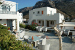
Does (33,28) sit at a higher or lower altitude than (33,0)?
lower

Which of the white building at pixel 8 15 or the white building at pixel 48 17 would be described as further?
the white building at pixel 48 17

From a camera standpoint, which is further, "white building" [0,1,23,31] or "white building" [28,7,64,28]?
"white building" [28,7,64,28]

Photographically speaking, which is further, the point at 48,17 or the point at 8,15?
the point at 48,17

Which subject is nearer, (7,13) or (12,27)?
(7,13)

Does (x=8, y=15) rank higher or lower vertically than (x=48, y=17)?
lower

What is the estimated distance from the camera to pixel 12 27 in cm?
1639

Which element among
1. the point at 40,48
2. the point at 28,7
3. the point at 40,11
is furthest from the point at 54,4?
the point at 40,48

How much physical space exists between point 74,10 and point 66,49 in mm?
61236

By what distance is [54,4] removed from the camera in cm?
7706

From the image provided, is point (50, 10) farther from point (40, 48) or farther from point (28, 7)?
point (28, 7)

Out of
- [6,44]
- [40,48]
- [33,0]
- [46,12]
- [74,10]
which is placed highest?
[33,0]

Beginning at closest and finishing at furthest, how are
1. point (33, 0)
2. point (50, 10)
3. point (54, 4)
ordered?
point (50, 10) → point (54, 4) → point (33, 0)

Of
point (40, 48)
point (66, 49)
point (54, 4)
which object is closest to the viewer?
point (40, 48)

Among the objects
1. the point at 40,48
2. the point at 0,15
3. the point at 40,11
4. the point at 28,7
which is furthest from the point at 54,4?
the point at 40,48
